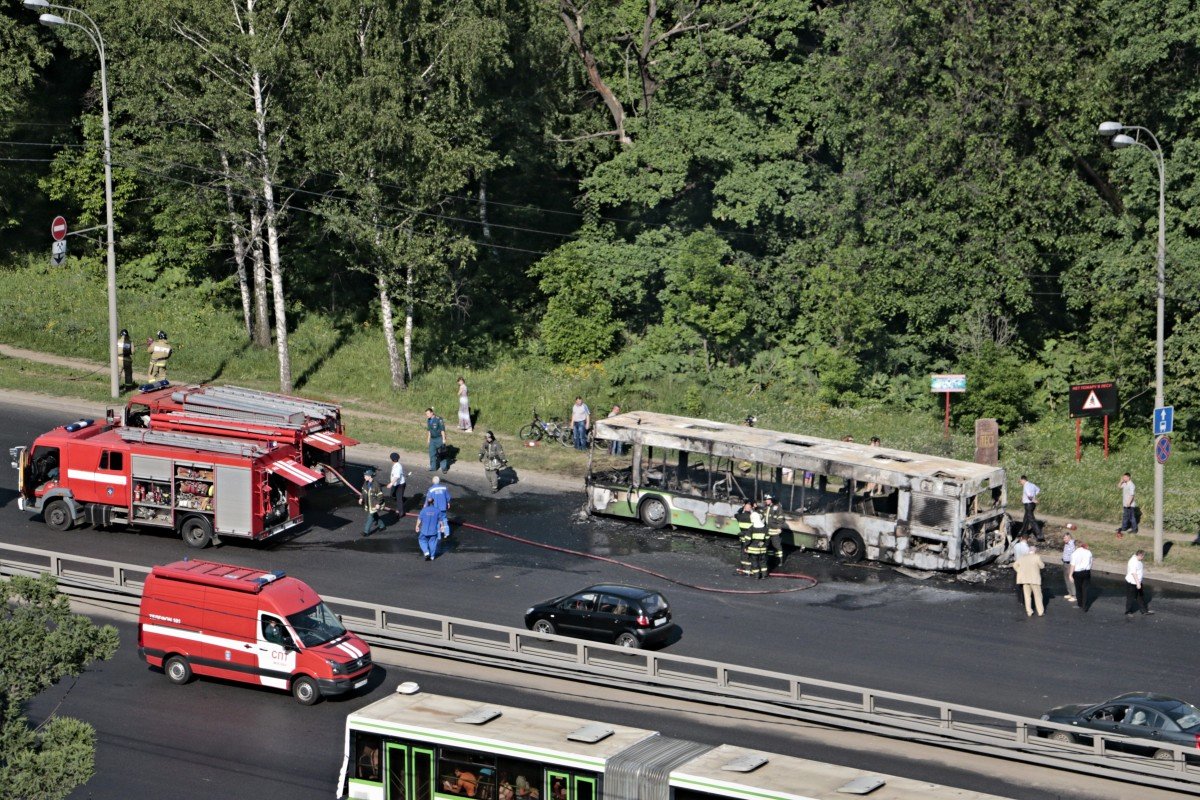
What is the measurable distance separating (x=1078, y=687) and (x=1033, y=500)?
32.1 feet

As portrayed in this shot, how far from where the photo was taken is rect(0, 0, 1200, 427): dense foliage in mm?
43750

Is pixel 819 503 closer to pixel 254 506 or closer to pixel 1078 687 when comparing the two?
pixel 1078 687

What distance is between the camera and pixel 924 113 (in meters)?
47.7

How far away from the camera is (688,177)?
50.8 m

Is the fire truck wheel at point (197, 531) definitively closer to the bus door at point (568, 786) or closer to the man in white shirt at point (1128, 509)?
the bus door at point (568, 786)

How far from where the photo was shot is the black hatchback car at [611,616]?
88.1 feet

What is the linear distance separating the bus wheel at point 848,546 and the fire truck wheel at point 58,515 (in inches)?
705

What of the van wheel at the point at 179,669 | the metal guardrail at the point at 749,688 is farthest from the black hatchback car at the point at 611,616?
the van wheel at the point at 179,669

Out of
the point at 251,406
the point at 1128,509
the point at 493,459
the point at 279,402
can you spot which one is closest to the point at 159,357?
the point at 279,402

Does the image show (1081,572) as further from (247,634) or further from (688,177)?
(688,177)

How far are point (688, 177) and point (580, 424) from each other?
12.2 meters

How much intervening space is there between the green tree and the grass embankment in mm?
25593

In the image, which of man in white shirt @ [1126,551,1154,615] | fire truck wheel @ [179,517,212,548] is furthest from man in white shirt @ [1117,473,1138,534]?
fire truck wheel @ [179,517,212,548]

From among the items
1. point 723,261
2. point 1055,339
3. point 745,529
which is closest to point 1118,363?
point 1055,339
